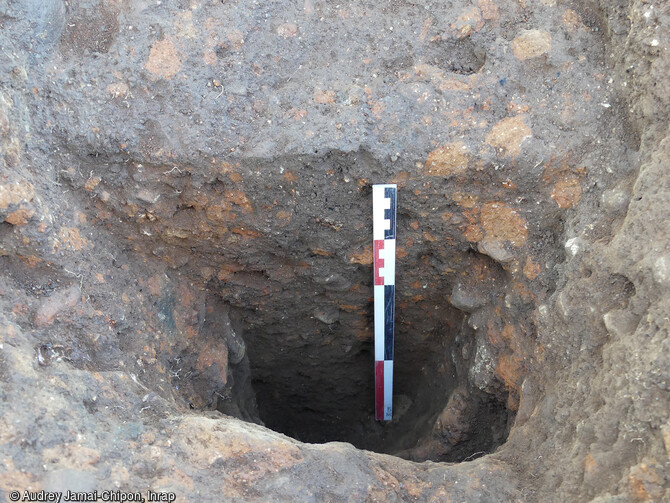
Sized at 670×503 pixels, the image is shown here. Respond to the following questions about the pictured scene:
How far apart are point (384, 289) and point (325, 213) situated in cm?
58

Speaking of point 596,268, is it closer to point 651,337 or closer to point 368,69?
point 651,337

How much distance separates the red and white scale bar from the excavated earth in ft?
0.21

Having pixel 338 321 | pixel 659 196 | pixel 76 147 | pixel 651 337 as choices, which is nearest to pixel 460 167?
pixel 659 196

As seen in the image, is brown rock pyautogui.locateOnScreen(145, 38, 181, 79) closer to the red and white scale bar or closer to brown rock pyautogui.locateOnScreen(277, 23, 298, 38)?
brown rock pyautogui.locateOnScreen(277, 23, 298, 38)

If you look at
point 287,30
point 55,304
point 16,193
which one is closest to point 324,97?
point 287,30

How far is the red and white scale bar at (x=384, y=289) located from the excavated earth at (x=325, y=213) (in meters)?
0.06

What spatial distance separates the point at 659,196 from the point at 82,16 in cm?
→ 224

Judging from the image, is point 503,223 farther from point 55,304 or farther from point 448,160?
point 55,304

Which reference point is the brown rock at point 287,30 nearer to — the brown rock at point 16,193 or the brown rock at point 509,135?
the brown rock at point 509,135

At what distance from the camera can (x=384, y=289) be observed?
2.67m

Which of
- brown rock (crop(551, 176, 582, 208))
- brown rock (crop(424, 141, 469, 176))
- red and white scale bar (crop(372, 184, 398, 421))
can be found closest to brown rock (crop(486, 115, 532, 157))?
brown rock (crop(424, 141, 469, 176))

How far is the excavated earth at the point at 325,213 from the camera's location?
5.49 ft

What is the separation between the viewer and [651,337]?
154cm

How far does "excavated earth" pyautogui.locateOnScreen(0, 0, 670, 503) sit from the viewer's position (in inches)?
65.9
